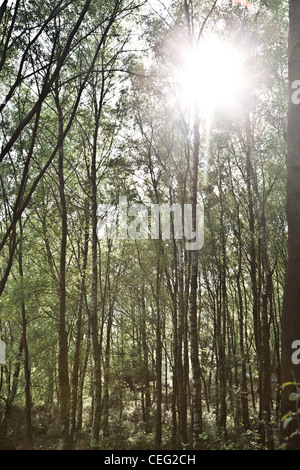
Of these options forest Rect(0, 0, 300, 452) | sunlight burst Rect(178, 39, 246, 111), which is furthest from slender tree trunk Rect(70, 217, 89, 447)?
sunlight burst Rect(178, 39, 246, 111)

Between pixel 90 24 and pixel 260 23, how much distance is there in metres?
5.82

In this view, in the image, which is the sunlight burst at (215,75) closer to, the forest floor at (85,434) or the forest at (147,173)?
the forest at (147,173)

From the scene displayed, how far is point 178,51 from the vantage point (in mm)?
10875

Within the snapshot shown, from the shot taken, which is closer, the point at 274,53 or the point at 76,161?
the point at 274,53

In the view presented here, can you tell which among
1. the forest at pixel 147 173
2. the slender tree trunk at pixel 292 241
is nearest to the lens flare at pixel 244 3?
the forest at pixel 147 173

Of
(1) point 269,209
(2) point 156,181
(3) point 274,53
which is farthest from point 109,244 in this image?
(3) point 274,53

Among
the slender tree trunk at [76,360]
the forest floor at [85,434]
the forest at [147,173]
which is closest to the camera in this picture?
the forest at [147,173]

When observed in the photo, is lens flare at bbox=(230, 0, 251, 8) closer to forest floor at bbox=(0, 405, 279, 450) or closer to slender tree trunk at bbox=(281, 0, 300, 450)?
slender tree trunk at bbox=(281, 0, 300, 450)

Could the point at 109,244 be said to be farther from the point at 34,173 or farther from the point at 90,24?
the point at 90,24

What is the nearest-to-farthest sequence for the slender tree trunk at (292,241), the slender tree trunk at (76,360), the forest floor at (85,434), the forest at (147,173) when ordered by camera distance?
1. the slender tree trunk at (292,241)
2. the forest at (147,173)
3. the slender tree trunk at (76,360)
4. the forest floor at (85,434)

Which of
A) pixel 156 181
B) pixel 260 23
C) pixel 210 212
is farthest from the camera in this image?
pixel 210 212

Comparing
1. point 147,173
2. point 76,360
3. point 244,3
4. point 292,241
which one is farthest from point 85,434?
point 244,3

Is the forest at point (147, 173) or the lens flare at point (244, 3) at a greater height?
the lens flare at point (244, 3)
